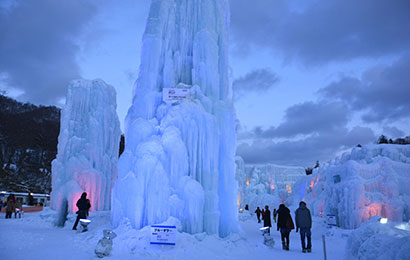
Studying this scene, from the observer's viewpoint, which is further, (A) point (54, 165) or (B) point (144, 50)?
(A) point (54, 165)

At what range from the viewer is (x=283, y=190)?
5697 cm

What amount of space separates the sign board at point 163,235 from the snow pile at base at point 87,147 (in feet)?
33.4

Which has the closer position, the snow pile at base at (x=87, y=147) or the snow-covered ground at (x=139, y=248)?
the snow-covered ground at (x=139, y=248)

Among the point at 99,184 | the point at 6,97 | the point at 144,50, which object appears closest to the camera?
the point at 144,50

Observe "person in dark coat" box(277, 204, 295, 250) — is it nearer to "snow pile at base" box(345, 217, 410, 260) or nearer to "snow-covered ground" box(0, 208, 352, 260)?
"snow-covered ground" box(0, 208, 352, 260)

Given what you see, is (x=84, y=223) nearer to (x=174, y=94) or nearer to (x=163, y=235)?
(x=163, y=235)

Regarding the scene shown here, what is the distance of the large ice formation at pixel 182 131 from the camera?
10141 mm

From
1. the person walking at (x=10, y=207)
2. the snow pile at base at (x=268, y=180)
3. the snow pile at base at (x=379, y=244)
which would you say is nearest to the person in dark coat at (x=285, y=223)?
the snow pile at base at (x=379, y=244)

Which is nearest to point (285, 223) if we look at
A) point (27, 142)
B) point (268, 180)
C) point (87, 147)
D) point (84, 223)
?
point (84, 223)

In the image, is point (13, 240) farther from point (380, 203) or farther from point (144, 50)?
point (380, 203)

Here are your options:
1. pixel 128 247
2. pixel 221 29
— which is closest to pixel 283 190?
pixel 221 29

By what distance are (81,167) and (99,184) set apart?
7.44 feet

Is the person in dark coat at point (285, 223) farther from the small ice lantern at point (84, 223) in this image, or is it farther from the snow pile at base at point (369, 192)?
the snow pile at base at point (369, 192)

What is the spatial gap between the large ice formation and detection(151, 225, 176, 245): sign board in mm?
1306
